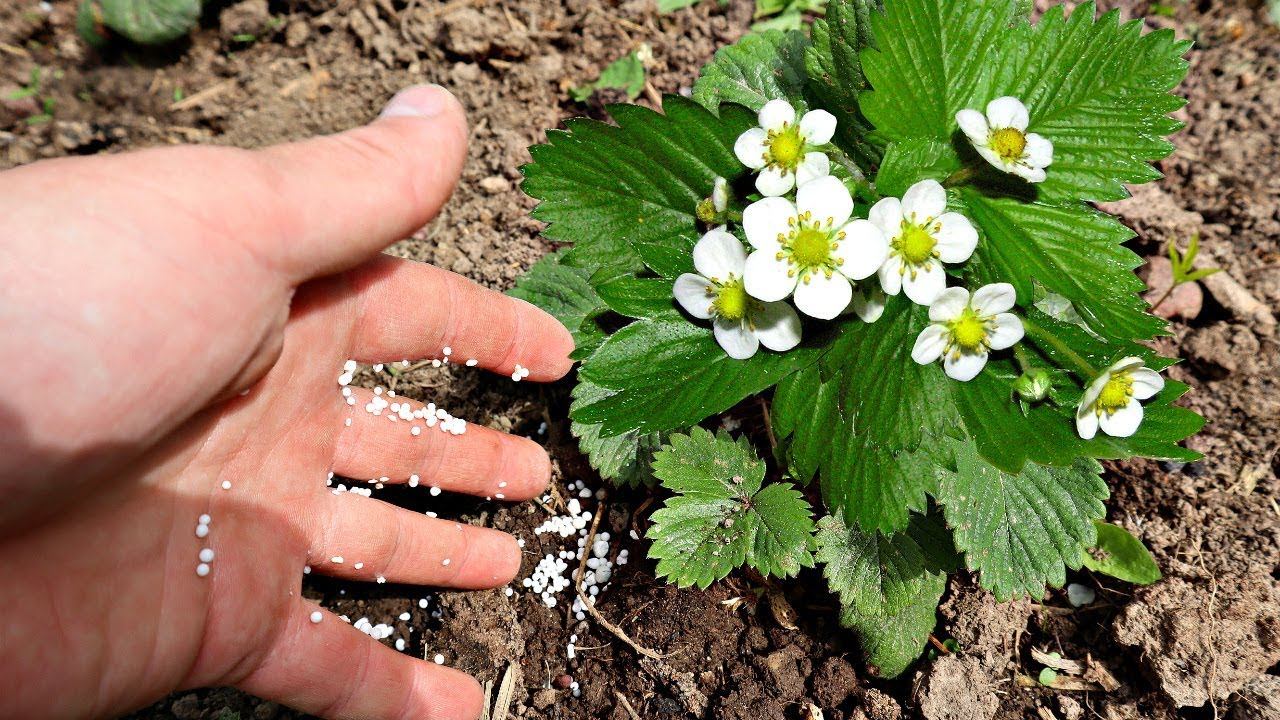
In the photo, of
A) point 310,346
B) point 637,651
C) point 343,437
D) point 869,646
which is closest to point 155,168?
point 310,346

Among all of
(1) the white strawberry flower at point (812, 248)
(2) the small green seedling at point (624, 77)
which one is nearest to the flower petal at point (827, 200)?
(1) the white strawberry flower at point (812, 248)

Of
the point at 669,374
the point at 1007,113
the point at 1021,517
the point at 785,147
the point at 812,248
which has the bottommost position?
the point at 1021,517

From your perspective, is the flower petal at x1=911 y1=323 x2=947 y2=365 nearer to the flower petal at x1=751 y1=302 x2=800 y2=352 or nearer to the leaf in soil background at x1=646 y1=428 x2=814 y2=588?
the flower petal at x1=751 y1=302 x2=800 y2=352

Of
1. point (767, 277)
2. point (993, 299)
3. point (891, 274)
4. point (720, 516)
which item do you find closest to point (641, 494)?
point (720, 516)

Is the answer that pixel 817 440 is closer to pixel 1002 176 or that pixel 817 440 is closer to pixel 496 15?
pixel 1002 176

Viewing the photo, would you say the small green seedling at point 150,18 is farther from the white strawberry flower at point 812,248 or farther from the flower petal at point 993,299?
the flower petal at point 993,299

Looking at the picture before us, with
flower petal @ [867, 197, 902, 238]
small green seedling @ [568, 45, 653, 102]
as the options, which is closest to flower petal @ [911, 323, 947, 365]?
flower petal @ [867, 197, 902, 238]

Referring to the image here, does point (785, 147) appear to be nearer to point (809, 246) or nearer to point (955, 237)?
point (809, 246)
